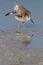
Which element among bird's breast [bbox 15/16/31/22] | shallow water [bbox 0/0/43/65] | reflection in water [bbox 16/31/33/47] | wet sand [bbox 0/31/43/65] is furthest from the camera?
bird's breast [bbox 15/16/31/22]

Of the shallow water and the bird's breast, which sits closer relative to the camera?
the shallow water

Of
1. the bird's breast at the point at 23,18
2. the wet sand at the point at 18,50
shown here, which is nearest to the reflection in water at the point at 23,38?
the wet sand at the point at 18,50

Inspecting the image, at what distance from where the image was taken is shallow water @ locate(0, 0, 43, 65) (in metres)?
6.22

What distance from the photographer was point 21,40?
293 inches

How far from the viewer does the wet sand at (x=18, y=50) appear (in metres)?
6.10

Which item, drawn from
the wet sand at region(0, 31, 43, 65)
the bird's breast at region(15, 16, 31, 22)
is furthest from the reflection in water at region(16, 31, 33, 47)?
the bird's breast at region(15, 16, 31, 22)

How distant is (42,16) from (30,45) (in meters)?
2.34

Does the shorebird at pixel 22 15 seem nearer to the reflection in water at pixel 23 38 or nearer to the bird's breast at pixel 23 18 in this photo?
the bird's breast at pixel 23 18

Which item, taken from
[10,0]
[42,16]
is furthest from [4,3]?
[42,16]

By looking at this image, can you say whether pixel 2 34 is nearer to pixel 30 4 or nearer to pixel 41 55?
pixel 41 55

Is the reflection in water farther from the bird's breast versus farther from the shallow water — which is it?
Result: the bird's breast

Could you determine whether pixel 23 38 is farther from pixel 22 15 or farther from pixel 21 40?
pixel 22 15

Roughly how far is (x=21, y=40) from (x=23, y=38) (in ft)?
0.62

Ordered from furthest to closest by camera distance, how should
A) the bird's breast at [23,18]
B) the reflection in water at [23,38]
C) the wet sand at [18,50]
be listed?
the bird's breast at [23,18] < the reflection in water at [23,38] < the wet sand at [18,50]
